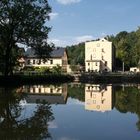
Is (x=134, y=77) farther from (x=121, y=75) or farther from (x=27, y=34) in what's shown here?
(x=27, y=34)

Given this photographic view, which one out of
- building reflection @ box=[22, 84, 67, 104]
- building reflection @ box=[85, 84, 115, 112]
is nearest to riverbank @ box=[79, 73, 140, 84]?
building reflection @ box=[22, 84, 67, 104]

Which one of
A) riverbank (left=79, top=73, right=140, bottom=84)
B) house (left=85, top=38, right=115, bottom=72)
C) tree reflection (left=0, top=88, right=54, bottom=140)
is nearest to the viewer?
tree reflection (left=0, top=88, right=54, bottom=140)

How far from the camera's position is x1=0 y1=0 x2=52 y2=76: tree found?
171 feet

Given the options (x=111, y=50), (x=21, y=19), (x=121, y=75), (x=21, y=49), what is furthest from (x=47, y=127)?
(x=111, y=50)

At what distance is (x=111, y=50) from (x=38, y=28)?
56.8 m

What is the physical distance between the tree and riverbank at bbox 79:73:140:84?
25.5 meters

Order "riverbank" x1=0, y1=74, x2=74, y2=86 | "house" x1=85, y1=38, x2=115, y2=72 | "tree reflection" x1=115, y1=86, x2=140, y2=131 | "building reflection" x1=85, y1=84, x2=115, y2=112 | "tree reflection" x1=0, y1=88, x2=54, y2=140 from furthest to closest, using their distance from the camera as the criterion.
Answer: "house" x1=85, y1=38, x2=115, y2=72 → "riverbank" x1=0, y1=74, x2=74, y2=86 → "building reflection" x1=85, y1=84, x2=115, y2=112 → "tree reflection" x1=115, y1=86, x2=140, y2=131 → "tree reflection" x1=0, y1=88, x2=54, y2=140

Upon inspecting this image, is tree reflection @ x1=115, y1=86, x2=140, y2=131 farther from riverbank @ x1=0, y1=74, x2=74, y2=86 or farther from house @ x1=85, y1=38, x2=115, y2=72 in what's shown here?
house @ x1=85, y1=38, x2=115, y2=72

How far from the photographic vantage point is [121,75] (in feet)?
285

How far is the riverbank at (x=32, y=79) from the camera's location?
51.4 meters

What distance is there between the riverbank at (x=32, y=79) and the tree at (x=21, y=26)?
1949 millimetres

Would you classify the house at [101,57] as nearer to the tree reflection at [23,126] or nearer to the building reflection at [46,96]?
the building reflection at [46,96]

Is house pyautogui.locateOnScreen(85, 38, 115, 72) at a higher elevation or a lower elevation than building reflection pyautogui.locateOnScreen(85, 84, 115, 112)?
higher

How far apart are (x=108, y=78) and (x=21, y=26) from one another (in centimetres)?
3374
